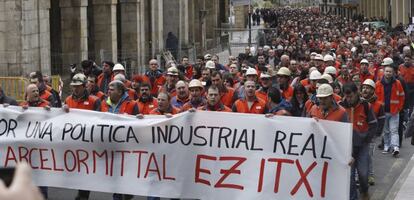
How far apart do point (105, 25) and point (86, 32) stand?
2162mm

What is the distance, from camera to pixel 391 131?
560 inches

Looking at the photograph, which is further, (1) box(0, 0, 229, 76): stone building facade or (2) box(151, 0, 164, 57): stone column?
(2) box(151, 0, 164, 57): stone column

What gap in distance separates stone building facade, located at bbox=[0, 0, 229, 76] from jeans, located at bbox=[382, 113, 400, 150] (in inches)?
364

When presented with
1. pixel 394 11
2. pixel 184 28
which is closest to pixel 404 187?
pixel 184 28

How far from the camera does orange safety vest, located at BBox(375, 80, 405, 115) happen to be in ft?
45.8

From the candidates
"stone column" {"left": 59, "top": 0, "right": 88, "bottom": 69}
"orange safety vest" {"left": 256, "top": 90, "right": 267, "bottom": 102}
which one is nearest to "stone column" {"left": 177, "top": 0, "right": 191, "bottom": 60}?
"stone column" {"left": 59, "top": 0, "right": 88, "bottom": 69}

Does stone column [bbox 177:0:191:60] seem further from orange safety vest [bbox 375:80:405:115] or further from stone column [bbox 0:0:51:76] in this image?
orange safety vest [bbox 375:80:405:115]

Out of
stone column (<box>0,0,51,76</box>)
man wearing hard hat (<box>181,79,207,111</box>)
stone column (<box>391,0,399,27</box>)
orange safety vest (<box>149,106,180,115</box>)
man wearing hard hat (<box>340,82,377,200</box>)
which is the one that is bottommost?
man wearing hard hat (<box>340,82,377,200</box>)

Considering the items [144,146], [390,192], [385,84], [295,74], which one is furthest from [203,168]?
[295,74]

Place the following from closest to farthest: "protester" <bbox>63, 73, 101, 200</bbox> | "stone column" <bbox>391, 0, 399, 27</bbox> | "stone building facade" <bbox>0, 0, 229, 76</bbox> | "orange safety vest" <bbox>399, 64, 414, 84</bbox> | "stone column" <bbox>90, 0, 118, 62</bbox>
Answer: "protester" <bbox>63, 73, 101, 200</bbox>, "orange safety vest" <bbox>399, 64, 414, 84</bbox>, "stone building facade" <bbox>0, 0, 229, 76</bbox>, "stone column" <bbox>90, 0, 118, 62</bbox>, "stone column" <bbox>391, 0, 399, 27</bbox>

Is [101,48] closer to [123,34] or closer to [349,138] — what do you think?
[123,34]

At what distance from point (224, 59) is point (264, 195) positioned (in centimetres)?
2938

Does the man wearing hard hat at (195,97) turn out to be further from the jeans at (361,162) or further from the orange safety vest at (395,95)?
the orange safety vest at (395,95)

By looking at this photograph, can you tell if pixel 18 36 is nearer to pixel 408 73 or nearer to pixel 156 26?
pixel 408 73
